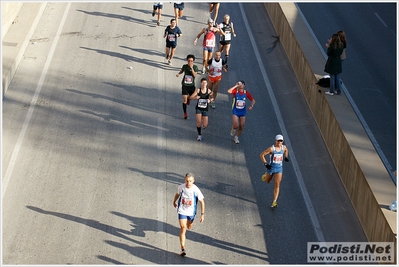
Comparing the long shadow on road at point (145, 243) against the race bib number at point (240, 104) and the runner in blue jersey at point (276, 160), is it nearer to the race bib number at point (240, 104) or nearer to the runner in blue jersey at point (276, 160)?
the runner in blue jersey at point (276, 160)

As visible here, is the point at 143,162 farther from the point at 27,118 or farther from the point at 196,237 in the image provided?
the point at 27,118

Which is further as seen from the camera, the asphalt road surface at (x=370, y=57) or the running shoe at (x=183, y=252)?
the asphalt road surface at (x=370, y=57)

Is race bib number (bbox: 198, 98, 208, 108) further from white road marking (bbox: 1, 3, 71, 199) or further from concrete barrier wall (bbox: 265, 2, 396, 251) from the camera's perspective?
white road marking (bbox: 1, 3, 71, 199)

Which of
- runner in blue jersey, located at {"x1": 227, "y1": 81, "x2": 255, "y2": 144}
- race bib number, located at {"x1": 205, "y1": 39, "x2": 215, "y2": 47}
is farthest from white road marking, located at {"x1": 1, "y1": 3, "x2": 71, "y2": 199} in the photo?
runner in blue jersey, located at {"x1": 227, "y1": 81, "x2": 255, "y2": 144}

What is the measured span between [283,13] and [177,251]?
11.7m

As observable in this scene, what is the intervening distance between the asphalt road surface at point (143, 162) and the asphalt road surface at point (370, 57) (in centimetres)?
185

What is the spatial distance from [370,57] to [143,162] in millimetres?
9818

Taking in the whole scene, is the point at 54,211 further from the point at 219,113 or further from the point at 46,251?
the point at 219,113

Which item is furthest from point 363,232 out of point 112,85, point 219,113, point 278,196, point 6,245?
point 112,85

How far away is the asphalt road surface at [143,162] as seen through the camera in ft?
46.8

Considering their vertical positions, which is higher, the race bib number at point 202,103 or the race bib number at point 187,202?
the race bib number at point 187,202

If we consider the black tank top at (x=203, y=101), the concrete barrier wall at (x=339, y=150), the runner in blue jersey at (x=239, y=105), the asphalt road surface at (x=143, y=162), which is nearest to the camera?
the concrete barrier wall at (x=339, y=150)
